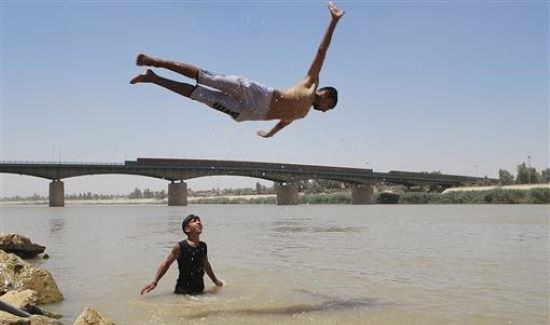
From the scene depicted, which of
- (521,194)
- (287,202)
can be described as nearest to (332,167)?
(287,202)

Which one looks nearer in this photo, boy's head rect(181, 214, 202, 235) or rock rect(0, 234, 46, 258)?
boy's head rect(181, 214, 202, 235)

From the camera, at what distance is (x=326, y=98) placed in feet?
28.5

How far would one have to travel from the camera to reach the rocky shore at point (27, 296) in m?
5.69

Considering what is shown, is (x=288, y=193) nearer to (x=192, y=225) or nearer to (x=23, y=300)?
(x=192, y=225)

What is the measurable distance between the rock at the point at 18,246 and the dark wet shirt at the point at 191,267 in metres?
7.82

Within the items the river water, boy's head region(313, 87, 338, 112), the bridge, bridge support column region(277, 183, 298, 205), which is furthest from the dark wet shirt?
bridge support column region(277, 183, 298, 205)

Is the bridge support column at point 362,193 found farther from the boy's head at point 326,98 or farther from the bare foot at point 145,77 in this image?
the bare foot at point 145,77

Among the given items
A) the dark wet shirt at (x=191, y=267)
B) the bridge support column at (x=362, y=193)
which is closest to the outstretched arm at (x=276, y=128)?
the dark wet shirt at (x=191, y=267)

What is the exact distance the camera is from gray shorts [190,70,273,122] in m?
8.11

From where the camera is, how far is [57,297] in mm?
9906

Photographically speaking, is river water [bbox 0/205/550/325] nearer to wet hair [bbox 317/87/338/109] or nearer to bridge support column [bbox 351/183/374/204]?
wet hair [bbox 317/87/338/109]

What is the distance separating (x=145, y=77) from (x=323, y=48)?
2643mm

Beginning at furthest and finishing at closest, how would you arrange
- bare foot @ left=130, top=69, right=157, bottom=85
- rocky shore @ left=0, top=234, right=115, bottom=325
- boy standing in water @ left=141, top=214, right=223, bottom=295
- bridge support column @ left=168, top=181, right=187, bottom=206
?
bridge support column @ left=168, top=181, right=187, bottom=206
boy standing in water @ left=141, top=214, right=223, bottom=295
bare foot @ left=130, top=69, right=157, bottom=85
rocky shore @ left=0, top=234, right=115, bottom=325

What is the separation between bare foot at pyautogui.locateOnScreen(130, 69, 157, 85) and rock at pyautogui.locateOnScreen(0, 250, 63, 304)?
A: 4029 millimetres
